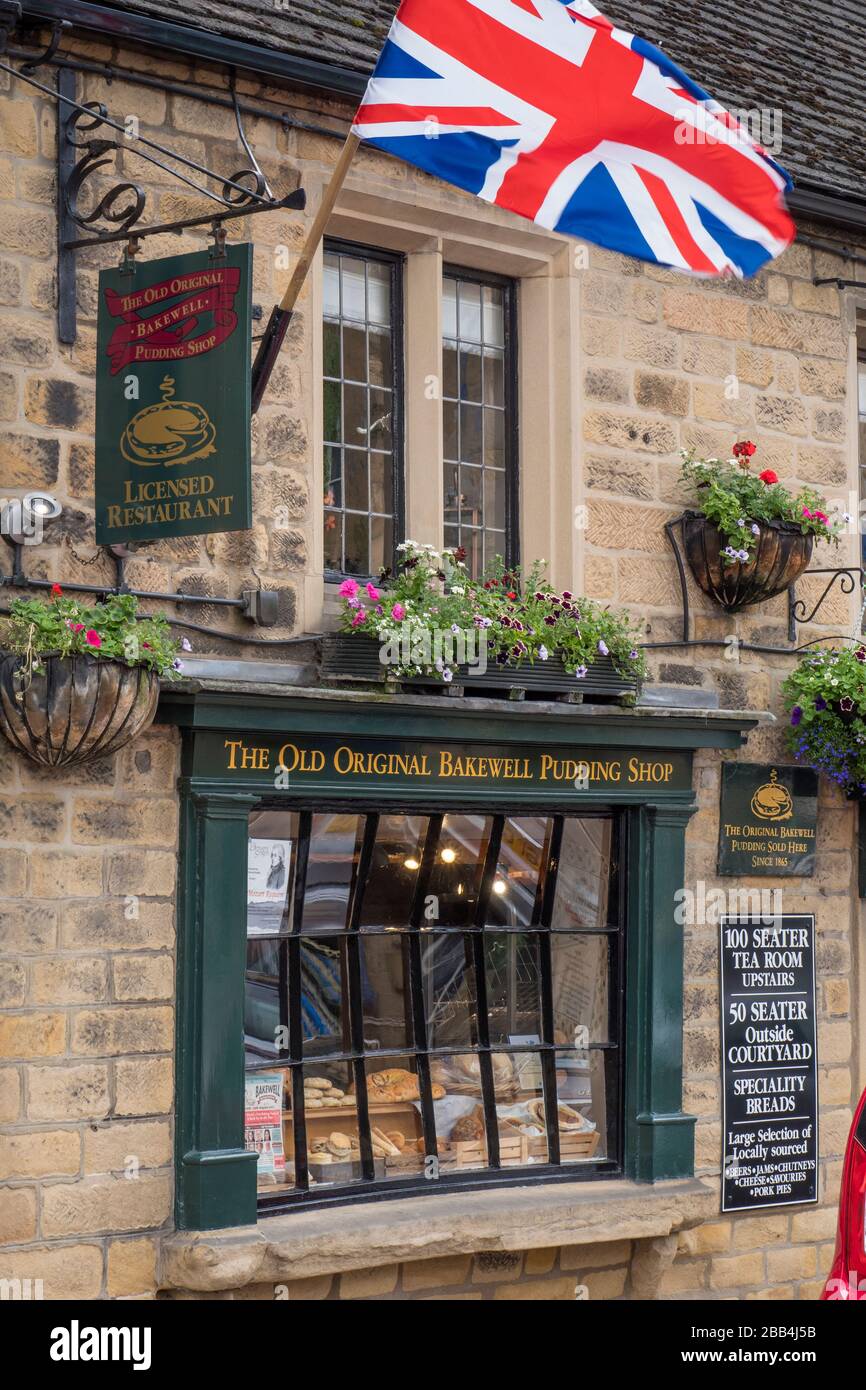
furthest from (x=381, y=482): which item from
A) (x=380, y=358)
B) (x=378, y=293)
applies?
(x=378, y=293)

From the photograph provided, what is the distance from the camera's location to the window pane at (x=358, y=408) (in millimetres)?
7793

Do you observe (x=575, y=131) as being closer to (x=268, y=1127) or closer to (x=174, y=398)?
(x=174, y=398)

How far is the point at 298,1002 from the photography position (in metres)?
7.46

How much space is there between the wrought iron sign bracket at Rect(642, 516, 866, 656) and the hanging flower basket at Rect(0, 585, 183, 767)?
289cm

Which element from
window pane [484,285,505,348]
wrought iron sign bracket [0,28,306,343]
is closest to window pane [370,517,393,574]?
window pane [484,285,505,348]

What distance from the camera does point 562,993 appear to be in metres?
8.27

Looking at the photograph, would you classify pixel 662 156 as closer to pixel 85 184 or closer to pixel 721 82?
pixel 85 184

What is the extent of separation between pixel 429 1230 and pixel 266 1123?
2.67ft

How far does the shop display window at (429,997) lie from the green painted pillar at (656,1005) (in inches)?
4.0

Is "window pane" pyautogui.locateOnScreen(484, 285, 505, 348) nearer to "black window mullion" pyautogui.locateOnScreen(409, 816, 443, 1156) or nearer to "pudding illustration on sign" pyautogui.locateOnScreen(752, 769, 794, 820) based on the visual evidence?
"black window mullion" pyautogui.locateOnScreen(409, 816, 443, 1156)

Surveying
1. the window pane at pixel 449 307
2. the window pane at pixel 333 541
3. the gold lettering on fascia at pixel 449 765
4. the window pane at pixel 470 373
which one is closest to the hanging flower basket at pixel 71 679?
the gold lettering on fascia at pixel 449 765

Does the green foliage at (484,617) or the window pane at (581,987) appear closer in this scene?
the green foliage at (484,617)

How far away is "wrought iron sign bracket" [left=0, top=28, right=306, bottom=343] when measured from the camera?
6.44 meters

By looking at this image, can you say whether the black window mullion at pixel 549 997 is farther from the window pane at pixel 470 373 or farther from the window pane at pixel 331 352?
the window pane at pixel 331 352
